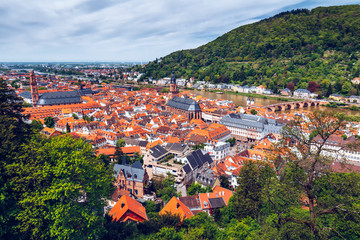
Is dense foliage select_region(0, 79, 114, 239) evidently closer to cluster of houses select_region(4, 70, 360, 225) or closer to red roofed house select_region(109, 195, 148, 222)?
red roofed house select_region(109, 195, 148, 222)

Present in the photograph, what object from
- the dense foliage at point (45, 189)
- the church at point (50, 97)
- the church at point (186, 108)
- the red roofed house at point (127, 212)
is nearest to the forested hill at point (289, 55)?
the church at point (186, 108)

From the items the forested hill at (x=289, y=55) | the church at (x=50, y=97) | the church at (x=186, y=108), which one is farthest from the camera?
the forested hill at (x=289, y=55)

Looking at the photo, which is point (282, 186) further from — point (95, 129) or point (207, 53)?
point (207, 53)

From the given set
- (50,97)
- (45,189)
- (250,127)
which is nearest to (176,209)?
(45,189)

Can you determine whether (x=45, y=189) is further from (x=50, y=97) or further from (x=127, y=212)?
(x=50, y=97)

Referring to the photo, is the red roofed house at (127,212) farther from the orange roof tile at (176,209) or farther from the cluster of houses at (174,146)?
the orange roof tile at (176,209)

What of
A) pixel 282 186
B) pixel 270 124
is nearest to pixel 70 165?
pixel 282 186
